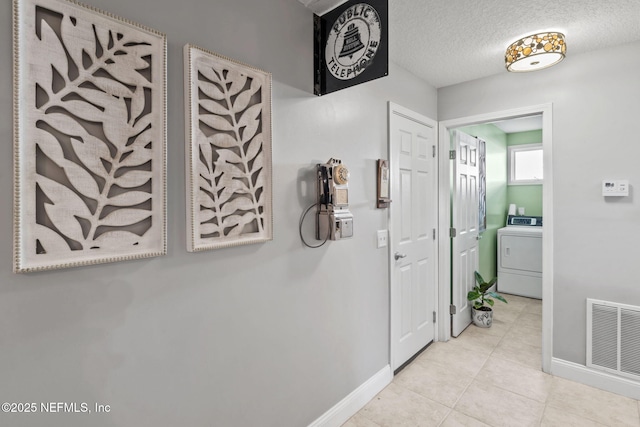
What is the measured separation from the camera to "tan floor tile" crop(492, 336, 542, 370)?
2596 mm

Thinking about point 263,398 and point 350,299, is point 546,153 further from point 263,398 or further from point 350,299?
point 263,398

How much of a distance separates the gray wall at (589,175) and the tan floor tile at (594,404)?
221 millimetres

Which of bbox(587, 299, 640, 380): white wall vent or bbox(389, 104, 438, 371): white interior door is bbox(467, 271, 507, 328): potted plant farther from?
bbox(587, 299, 640, 380): white wall vent

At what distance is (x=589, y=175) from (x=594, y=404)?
160cm

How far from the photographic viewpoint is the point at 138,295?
3.61ft

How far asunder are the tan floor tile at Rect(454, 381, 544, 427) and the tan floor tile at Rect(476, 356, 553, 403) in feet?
0.25

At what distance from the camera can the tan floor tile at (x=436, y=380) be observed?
2.18 metres

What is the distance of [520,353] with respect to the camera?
274 centimetres

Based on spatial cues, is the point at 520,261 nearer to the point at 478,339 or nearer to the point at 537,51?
the point at 478,339

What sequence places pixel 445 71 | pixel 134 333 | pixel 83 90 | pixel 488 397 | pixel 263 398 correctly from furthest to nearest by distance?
1. pixel 445 71
2. pixel 488 397
3. pixel 263 398
4. pixel 134 333
5. pixel 83 90

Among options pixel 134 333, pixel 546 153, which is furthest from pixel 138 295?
pixel 546 153

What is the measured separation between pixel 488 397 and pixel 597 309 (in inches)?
41.2
